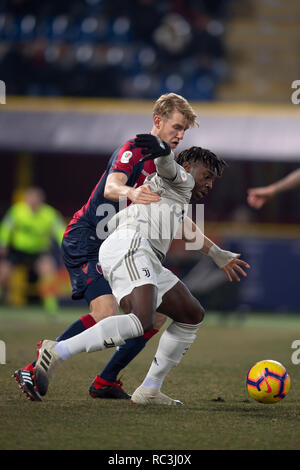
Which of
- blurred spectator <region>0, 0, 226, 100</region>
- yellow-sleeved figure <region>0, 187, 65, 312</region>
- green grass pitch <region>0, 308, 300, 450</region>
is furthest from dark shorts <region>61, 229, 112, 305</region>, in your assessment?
blurred spectator <region>0, 0, 226, 100</region>

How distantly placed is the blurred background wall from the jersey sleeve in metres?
9.35

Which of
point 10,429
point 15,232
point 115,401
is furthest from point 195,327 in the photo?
point 15,232

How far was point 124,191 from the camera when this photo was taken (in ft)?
17.1

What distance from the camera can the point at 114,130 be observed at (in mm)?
16953

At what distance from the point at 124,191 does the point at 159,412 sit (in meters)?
1.36

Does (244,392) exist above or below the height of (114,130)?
below

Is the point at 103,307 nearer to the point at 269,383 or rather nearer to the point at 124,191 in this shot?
the point at 124,191

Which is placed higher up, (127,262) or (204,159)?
(204,159)

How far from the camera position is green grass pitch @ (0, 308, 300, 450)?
4.41m

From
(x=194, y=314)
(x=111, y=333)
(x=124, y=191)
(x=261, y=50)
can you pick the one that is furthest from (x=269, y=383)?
(x=261, y=50)

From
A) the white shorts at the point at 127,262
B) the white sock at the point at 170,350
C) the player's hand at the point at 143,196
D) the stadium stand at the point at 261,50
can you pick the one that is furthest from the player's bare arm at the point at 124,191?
the stadium stand at the point at 261,50

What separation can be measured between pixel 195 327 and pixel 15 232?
370 inches

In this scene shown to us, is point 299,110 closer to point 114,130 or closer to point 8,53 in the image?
point 114,130

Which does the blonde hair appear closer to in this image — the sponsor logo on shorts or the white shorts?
the white shorts
